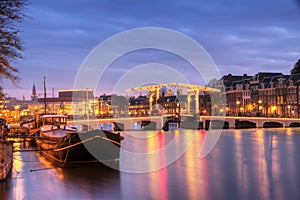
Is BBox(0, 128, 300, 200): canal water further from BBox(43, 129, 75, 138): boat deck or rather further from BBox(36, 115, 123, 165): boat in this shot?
BBox(43, 129, 75, 138): boat deck

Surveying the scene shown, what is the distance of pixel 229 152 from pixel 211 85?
89.4 m

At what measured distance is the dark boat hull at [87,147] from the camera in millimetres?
22703

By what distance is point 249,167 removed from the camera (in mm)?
24359

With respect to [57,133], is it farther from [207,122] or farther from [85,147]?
[207,122]

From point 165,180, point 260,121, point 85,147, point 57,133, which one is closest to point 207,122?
point 260,121

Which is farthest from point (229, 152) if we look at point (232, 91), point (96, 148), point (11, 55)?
point (232, 91)

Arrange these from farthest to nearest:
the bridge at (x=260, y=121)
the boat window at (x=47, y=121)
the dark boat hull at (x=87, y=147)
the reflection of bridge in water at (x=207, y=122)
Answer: the reflection of bridge in water at (x=207, y=122)
the bridge at (x=260, y=121)
the boat window at (x=47, y=121)
the dark boat hull at (x=87, y=147)

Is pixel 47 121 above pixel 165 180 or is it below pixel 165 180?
above

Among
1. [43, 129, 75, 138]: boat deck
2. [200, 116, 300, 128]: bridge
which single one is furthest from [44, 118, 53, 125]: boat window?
[200, 116, 300, 128]: bridge

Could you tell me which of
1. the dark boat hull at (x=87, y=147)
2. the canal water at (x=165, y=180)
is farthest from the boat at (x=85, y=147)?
the canal water at (x=165, y=180)

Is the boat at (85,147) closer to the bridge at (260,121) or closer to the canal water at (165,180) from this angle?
the canal water at (165,180)

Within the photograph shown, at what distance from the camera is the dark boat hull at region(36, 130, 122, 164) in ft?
74.5

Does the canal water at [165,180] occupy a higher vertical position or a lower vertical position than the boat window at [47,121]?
lower

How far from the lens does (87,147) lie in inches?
904
